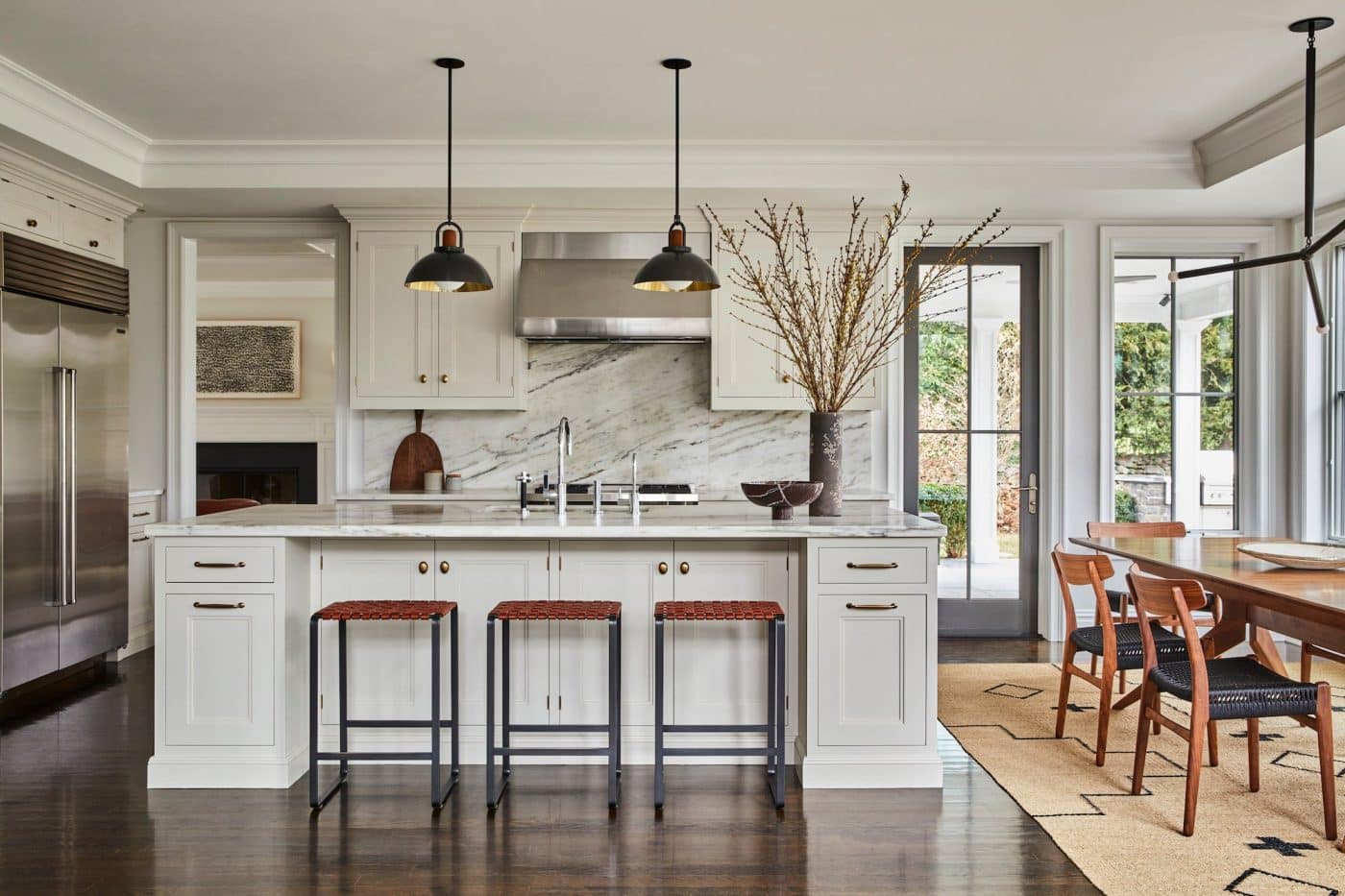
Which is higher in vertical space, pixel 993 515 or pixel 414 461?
pixel 414 461

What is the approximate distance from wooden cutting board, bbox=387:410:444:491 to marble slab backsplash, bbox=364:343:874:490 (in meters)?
0.06

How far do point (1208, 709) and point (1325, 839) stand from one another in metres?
0.49

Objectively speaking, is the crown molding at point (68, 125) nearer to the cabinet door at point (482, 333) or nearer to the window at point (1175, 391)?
the cabinet door at point (482, 333)

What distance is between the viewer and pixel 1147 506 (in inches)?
223

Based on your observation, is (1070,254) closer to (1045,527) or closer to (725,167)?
(1045,527)

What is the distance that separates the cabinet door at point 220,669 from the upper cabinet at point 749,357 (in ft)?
8.90

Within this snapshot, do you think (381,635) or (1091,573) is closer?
(381,635)

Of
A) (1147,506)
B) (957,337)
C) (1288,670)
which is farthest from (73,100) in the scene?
(1288,670)

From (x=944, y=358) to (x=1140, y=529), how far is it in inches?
63.1

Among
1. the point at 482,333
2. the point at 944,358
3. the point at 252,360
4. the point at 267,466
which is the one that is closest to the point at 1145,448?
the point at 944,358

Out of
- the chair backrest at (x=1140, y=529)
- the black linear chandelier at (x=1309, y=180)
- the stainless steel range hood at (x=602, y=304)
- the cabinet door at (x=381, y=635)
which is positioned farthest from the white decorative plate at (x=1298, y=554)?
the cabinet door at (x=381, y=635)

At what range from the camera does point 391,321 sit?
5.19 meters

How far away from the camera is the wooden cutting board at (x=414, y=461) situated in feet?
18.1

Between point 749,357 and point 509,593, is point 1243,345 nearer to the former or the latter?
point 749,357
